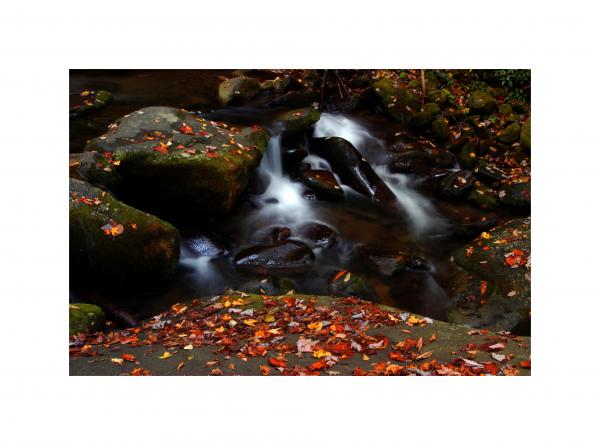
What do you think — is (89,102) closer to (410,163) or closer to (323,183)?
A: (323,183)

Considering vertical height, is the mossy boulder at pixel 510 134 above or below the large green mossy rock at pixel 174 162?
above

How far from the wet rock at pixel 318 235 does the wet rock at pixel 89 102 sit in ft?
13.9

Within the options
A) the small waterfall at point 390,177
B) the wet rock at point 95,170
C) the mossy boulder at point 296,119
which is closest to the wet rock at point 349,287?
the small waterfall at point 390,177

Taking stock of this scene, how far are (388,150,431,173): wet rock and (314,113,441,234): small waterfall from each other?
0.50ft

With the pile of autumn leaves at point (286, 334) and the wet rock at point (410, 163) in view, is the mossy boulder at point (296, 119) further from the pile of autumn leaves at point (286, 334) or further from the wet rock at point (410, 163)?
the pile of autumn leaves at point (286, 334)

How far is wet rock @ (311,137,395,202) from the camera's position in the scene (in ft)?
27.3

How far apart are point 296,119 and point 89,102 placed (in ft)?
12.9

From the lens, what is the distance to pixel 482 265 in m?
6.22

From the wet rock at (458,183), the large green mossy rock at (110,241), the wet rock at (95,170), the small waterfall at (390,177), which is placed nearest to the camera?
the large green mossy rock at (110,241)

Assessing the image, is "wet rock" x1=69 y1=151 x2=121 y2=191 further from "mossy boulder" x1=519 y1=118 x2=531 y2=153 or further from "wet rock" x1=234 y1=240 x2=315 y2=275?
"mossy boulder" x1=519 y1=118 x2=531 y2=153

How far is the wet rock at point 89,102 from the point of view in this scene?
7427mm

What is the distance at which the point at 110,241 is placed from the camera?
16.4 feet
